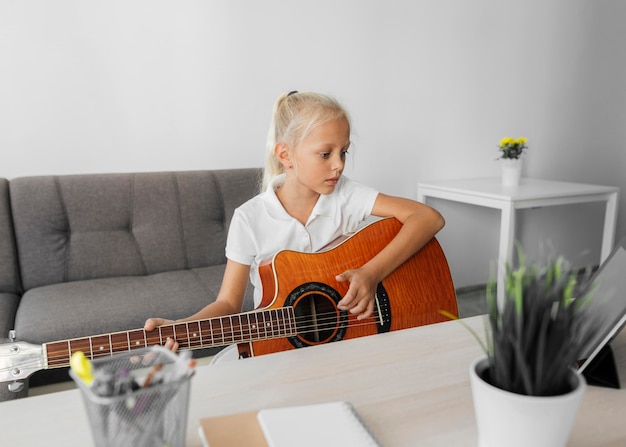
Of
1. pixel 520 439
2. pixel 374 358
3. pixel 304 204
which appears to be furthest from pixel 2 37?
pixel 520 439

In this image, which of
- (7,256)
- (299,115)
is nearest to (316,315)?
(299,115)

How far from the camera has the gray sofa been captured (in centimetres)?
178

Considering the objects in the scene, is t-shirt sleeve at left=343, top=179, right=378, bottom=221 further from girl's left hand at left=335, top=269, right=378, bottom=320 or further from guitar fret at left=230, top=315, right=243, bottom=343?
guitar fret at left=230, top=315, right=243, bottom=343

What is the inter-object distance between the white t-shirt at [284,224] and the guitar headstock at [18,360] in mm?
563

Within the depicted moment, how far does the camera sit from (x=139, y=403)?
1.57ft

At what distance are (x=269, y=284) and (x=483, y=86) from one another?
2341 millimetres

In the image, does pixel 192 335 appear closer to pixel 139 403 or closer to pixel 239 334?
pixel 239 334

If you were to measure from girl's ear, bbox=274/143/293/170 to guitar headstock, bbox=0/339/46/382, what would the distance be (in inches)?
31.3

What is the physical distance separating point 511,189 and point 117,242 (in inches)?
73.2

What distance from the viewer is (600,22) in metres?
3.32

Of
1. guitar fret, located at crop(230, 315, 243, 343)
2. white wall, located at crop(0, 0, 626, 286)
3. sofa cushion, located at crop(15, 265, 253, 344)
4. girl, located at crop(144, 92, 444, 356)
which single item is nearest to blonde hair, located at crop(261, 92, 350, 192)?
girl, located at crop(144, 92, 444, 356)

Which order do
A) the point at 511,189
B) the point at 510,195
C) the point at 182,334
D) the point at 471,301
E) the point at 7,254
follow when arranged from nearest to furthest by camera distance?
the point at 182,334
the point at 7,254
the point at 510,195
the point at 511,189
the point at 471,301

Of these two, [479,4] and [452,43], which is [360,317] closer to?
[452,43]

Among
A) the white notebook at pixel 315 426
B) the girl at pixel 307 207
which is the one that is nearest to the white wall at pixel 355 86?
the girl at pixel 307 207
